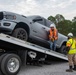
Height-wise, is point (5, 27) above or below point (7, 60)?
above

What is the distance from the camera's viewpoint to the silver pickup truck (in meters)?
7.97

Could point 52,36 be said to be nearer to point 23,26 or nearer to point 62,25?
point 23,26

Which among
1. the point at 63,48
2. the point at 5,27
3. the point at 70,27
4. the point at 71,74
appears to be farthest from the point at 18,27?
the point at 70,27

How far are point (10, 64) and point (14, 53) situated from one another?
0.55 m

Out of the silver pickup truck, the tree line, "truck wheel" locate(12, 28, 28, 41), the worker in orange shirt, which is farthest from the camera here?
the tree line

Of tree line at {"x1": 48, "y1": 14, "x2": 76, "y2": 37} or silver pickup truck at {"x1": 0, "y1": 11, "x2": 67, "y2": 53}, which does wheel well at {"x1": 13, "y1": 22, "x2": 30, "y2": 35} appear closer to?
silver pickup truck at {"x1": 0, "y1": 11, "x2": 67, "y2": 53}

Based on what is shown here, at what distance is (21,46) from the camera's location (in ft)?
27.2

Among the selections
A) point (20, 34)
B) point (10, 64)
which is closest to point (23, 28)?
point (20, 34)

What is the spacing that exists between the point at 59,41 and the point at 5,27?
3.78m

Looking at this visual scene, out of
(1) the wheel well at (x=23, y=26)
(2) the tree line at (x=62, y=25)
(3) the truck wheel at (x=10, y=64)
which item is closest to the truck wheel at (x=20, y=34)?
(1) the wheel well at (x=23, y=26)

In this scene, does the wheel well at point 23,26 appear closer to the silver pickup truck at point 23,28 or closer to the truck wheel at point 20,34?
the silver pickup truck at point 23,28

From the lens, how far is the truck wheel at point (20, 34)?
8180 millimetres

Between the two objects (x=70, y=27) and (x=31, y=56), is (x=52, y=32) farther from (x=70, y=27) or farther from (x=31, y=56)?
(x=70, y=27)

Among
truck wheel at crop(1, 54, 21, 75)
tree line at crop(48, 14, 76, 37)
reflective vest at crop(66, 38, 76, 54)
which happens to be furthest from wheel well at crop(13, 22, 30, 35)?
tree line at crop(48, 14, 76, 37)
